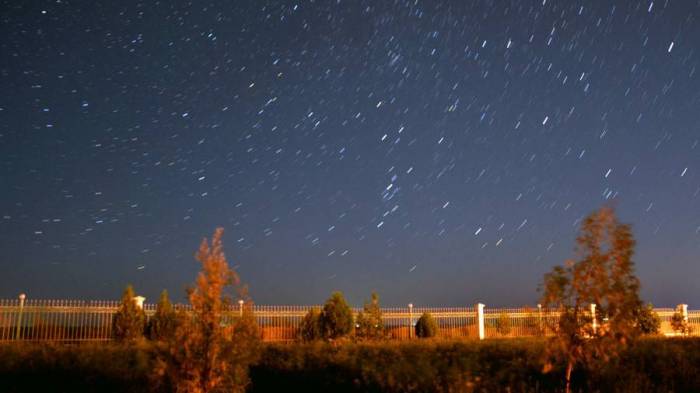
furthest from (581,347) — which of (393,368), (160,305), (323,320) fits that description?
(160,305)

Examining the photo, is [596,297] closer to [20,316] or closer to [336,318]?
[336,318]

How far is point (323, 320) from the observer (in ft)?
83.3

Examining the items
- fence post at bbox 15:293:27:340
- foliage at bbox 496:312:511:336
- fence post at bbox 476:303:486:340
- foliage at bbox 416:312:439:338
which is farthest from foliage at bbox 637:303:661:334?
fence post at bbox 15:293:27:340

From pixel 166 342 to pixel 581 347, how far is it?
769 centimetres

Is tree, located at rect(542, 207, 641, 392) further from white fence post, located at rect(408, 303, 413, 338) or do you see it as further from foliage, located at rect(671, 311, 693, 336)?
foliage, located at rect(671, 311, 693, 336)

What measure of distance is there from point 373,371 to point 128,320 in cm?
1279

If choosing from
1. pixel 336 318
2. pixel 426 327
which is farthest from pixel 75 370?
pixel 426 327

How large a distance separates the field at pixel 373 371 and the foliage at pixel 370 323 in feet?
29.1

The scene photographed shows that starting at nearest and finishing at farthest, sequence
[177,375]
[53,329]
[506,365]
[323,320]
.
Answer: [177,375], [506,365], [53,329], [323,320]

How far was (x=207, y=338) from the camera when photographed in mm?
→ 11086

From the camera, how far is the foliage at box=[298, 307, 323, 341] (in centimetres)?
2536

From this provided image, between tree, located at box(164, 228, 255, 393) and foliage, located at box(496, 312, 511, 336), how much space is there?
2217cm

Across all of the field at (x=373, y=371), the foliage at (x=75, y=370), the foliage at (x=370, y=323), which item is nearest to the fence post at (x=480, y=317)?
the foliage at (x=370, y=323)

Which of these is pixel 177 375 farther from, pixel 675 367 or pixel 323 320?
pixel 323 320
